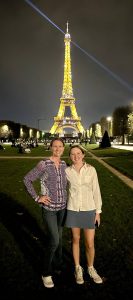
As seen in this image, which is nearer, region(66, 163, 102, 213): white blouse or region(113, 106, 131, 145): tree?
region(66, 163, 102, 213): white blouse

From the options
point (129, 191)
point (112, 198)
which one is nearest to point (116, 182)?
point (129, 191)

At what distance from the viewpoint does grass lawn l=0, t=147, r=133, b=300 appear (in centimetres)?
490

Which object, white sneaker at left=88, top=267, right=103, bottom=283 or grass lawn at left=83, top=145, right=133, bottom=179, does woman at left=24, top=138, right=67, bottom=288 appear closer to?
white sneaker at left=88, top=267, right=103, bottom=283

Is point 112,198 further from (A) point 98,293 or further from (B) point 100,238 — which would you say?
(A) point 98,293

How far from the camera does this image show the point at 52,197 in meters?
5.01

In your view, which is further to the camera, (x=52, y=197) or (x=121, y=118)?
(x=121, y=118)

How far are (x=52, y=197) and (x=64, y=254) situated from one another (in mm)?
1794

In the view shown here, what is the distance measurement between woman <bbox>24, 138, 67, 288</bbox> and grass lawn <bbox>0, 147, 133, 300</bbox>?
1.11 ft

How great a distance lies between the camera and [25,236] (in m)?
7.53

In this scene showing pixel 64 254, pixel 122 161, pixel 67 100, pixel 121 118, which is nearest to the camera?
pixel 64 254

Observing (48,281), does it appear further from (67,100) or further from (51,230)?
(67,100)

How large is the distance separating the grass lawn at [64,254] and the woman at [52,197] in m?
0.34

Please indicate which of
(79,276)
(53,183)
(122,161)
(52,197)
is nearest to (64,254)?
(79,276)

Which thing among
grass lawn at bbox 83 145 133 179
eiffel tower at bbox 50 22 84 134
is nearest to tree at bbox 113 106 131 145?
eiffel tower at bbox 50 22 84 134
